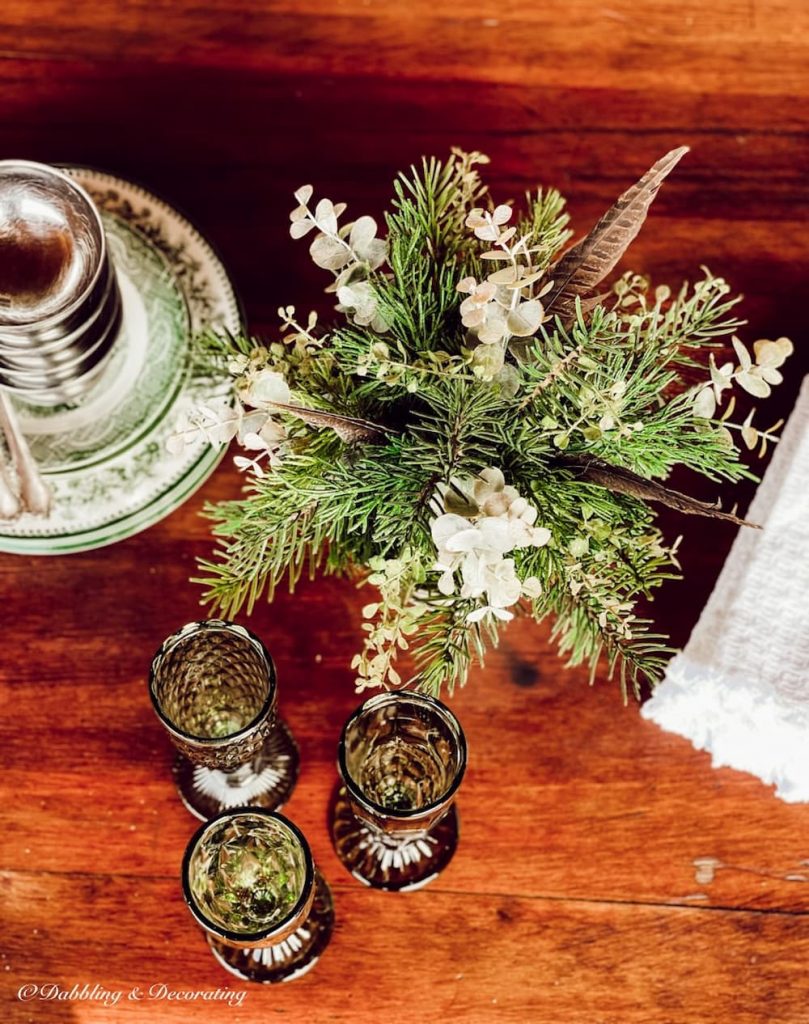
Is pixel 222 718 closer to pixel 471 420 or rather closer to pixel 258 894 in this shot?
pixel 258 894

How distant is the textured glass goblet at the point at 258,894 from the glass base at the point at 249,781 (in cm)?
5

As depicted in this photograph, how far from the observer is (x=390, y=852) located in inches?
27.2

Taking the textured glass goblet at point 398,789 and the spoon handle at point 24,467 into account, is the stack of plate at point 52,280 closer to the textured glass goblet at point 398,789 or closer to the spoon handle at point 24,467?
the spoon handle at point 24,467

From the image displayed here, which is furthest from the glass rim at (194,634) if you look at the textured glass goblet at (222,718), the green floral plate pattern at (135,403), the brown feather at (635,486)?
the brown feather at (635,486)

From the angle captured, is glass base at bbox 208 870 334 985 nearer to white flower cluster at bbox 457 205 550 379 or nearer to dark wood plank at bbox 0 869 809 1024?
dark wood plank at bbox 0 869 809 1024

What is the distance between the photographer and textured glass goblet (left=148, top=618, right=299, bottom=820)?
1.99 ft

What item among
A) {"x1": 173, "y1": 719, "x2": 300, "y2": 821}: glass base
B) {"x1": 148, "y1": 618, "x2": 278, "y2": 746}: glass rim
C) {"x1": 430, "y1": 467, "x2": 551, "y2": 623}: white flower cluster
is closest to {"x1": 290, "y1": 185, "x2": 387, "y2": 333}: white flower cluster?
{"x1": 430, "y1": 467, "x2": 551, "y2": 623}: white flower cluster

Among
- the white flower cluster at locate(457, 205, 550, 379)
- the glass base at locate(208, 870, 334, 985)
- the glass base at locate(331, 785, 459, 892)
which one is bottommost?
the glass base at locate(208, 870, 334, 985)

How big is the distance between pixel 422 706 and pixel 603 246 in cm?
30

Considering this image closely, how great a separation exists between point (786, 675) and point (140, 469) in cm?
46

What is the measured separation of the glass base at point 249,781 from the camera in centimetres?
70

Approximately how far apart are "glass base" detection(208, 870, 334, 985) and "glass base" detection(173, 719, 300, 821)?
0.22 ft

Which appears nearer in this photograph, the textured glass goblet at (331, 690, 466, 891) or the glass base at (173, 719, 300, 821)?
the textured glass goblet at (331, 690, 466, 891)

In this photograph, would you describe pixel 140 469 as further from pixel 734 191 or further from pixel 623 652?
pixel 734 191
